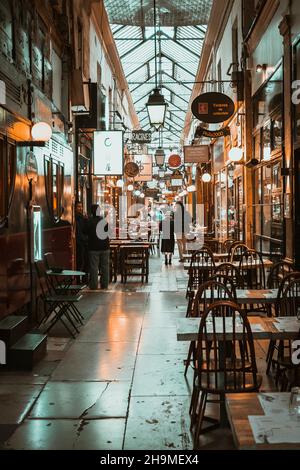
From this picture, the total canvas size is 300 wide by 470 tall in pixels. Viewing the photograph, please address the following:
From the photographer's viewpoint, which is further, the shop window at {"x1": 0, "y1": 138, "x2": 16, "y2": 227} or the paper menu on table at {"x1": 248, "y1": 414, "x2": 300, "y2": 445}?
the shop window at {"x1": 0, "y1": 138, "x2": 16, "y2": 227}

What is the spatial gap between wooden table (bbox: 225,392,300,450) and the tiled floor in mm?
1301

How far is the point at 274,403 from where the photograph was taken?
329 centimetres

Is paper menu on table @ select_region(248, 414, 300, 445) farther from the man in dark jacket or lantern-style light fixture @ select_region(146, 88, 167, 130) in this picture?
lantern-style light fixture @ select_region(146, 88, 167, 130)

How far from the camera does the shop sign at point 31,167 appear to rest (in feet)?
28.2

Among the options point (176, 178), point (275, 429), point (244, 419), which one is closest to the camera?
point (275, 429)

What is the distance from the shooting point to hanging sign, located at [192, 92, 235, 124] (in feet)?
42.7

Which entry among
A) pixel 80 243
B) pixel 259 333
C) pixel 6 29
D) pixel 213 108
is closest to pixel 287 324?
pixel 259 333

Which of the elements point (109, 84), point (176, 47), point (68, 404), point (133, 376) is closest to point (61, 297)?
point (133, 376)

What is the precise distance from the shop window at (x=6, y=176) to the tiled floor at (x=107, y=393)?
6.92ft

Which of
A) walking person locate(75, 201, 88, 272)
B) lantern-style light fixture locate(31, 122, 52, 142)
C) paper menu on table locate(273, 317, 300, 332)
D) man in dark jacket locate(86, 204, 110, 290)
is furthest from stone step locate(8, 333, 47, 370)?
walking person locate(75, 201, 88, 272)

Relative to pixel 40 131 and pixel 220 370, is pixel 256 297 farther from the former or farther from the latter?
pixel 40 131

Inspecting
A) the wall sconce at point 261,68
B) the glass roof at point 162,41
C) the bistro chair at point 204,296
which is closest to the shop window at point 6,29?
the bistro chair at point 204,296

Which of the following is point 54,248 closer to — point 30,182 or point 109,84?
point 30,182

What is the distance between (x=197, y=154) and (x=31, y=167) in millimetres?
13368
